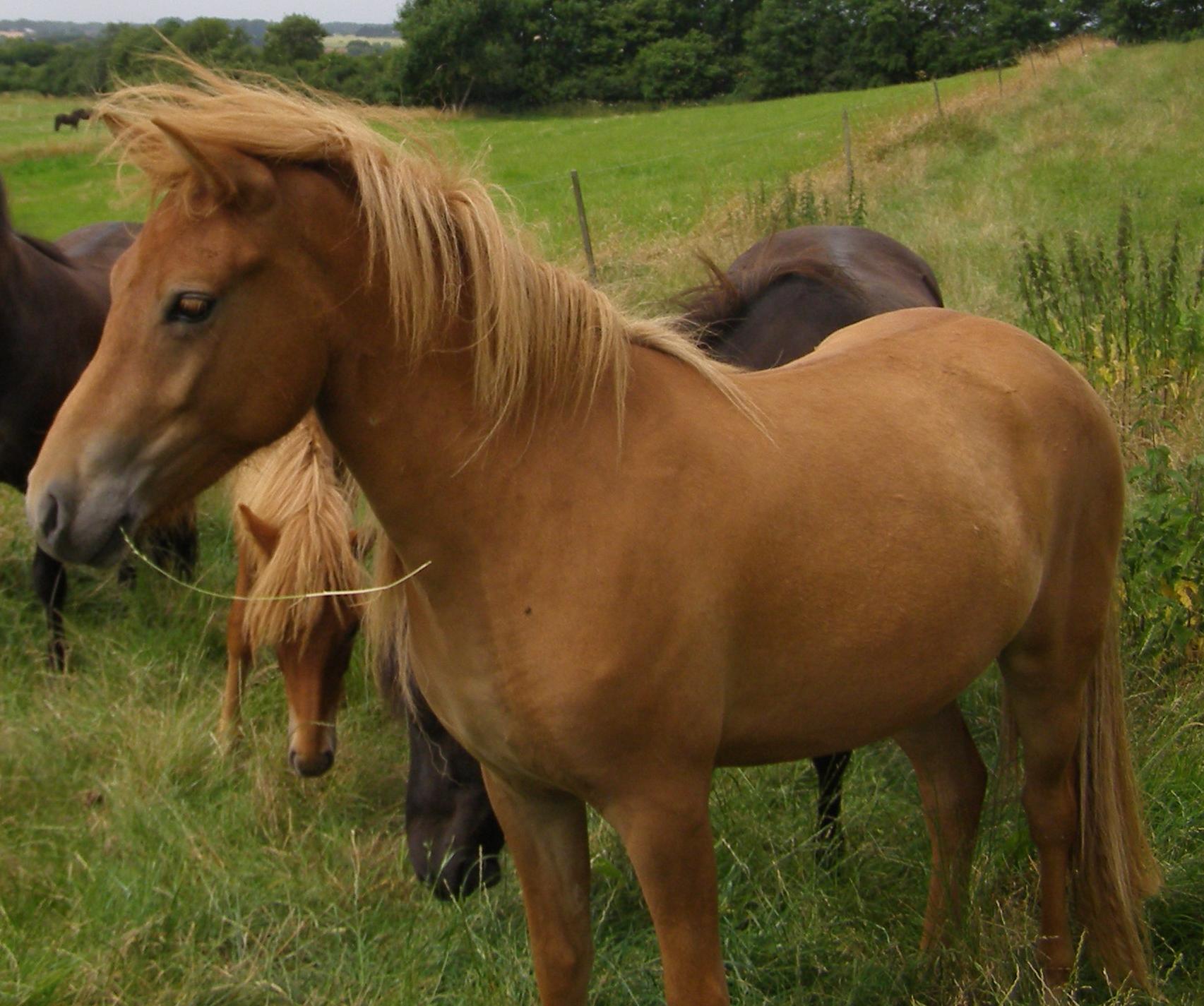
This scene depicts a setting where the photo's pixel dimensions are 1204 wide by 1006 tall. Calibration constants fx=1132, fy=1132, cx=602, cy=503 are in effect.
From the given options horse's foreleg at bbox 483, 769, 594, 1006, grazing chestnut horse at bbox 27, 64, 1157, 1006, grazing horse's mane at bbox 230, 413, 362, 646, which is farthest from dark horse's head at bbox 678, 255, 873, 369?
horse's foreleg at bbox 483, 769, 594, 1006

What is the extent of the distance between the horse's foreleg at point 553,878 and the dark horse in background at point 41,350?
3065 mm

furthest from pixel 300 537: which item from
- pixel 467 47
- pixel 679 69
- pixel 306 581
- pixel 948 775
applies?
pixel 679 69

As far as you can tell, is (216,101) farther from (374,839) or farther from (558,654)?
(374,839)

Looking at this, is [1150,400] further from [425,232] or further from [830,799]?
[425,232]

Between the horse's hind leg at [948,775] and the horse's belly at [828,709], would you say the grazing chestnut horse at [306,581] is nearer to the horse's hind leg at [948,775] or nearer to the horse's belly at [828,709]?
the horse's belly at [828,709]

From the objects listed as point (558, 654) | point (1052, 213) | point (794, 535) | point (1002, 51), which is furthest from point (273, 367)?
point (1002, 51)

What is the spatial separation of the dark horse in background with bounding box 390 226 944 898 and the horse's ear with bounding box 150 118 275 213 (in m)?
1.27

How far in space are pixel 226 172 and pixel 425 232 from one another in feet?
1.00

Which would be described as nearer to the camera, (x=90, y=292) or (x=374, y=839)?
(x=374, y=839)

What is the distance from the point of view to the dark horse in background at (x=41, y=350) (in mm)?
4820

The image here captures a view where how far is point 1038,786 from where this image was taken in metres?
2.71

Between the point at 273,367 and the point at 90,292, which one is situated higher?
the point at 273,367

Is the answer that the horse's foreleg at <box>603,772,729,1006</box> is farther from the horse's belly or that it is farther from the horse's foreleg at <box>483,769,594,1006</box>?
the horse's foreleg at <box>483,769,594,1006</box>

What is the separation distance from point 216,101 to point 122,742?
2.96 metres
